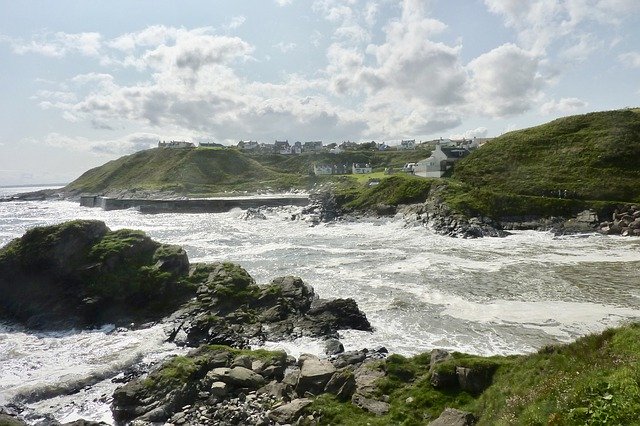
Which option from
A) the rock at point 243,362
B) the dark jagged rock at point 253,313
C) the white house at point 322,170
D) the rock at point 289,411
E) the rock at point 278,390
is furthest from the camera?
the white house at point 322,170

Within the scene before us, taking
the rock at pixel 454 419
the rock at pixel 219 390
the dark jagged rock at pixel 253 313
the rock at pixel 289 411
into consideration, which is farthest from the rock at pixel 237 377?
the rock at pixel 454 419

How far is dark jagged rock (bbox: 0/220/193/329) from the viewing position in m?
32.4

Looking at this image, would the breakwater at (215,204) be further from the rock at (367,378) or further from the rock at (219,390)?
the rock at (219,390)

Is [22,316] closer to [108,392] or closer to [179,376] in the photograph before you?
[108,392]

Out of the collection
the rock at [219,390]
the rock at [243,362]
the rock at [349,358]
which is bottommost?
the rock at [349,358]

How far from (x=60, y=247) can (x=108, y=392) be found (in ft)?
66.9

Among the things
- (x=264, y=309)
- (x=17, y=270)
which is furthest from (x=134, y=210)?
(x=264, y=309)

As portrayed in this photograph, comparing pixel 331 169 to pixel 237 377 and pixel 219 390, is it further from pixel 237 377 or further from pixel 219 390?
pixel 219 390

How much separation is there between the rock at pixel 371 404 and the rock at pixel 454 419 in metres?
2.31

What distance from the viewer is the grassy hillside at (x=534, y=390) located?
979 centimetres

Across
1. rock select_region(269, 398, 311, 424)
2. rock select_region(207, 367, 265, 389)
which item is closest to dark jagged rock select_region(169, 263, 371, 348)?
rock select_region(207, 367, 265, 389)

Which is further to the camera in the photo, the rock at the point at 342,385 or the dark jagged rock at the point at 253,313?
the dark jagged rock at the point at 253,313

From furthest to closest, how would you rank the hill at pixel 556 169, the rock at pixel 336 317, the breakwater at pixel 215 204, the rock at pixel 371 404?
the breakwater at pixel 215 204
the hill at pixel 556 169
the rock at pixel 336 317
the rock at pixel 371 404

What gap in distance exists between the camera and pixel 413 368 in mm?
18391
